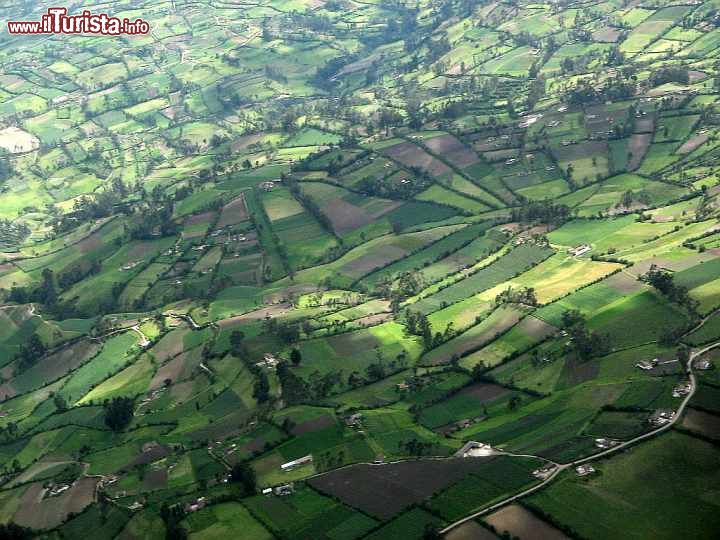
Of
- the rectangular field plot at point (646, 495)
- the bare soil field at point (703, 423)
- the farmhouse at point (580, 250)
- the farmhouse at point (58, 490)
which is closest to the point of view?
the rectangular field plot at point (646, 495)

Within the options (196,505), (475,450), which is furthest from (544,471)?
(196,505)

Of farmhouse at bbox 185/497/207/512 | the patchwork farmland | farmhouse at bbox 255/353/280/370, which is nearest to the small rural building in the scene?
the patchwork farmland

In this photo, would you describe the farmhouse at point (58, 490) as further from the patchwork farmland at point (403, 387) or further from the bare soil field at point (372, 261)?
the bare soil field at point (372, 261)

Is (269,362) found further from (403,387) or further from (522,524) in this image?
(522,524)

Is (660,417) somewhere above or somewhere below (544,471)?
above

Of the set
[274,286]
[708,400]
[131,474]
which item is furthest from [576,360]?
[274,286]

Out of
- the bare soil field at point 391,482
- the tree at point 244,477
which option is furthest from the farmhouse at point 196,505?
the bare soil field at point 391,482

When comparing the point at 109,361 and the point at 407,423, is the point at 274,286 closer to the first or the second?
the point at 109,361
